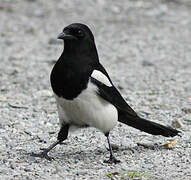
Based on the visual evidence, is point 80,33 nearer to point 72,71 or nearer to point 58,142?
point 72,71

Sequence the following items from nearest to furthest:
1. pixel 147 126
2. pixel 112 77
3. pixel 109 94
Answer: pixel 109 94
pixel 147 126
pixel 112 77

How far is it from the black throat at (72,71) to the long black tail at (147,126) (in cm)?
74

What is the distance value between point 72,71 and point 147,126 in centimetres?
112

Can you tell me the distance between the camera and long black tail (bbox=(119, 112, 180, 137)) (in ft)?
18.5

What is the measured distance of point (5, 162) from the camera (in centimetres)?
496

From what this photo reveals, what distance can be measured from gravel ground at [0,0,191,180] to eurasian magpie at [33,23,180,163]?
1.07 ft

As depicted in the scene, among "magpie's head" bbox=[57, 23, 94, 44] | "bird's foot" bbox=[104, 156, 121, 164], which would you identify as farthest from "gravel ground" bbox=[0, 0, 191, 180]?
"magpie's head" bbox=[57, 23, 94, 44]

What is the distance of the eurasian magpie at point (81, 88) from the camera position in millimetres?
4949

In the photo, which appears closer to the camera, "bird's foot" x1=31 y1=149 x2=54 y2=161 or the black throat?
the black throat

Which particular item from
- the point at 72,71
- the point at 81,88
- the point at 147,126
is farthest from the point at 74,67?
the point at 147,126

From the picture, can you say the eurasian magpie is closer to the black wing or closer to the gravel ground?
the black wing

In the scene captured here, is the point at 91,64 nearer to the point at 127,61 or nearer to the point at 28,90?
A: the point at 28,90

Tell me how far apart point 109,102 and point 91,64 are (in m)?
0.39

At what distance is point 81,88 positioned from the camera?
16.2 ft
